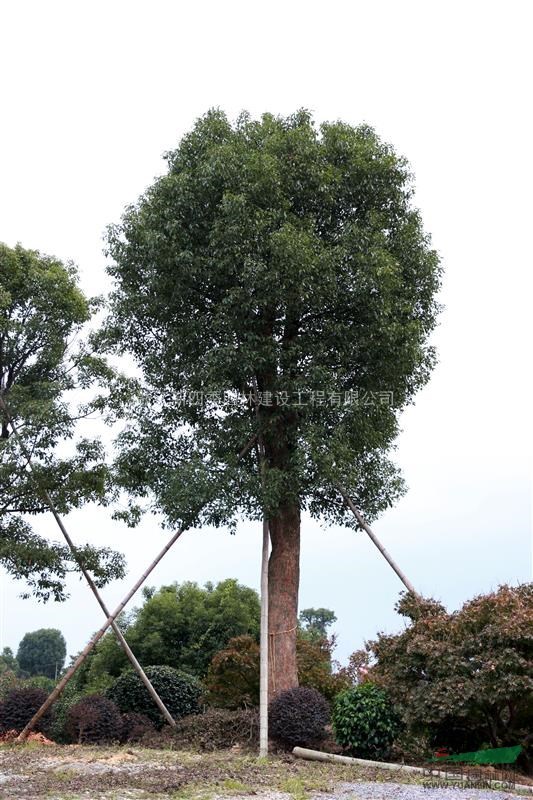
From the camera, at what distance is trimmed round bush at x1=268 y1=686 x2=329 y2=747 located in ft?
33.9

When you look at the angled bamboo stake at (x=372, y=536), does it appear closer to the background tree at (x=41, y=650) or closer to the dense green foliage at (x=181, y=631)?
the dense green foliage at (x=181, y=631)

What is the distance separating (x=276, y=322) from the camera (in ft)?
41.1

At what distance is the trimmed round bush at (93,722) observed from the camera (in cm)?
1210

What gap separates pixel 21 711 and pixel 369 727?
5.55 m

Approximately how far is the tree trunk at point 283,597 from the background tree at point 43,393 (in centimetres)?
232

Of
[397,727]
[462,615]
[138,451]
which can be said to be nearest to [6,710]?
[138,451]

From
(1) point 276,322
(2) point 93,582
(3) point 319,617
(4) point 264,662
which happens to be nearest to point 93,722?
(2) point 93,582

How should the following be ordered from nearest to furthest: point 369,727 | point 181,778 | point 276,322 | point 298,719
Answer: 1. point 181,778
2. point 369,727
3. point 298,719
4. point 276,322

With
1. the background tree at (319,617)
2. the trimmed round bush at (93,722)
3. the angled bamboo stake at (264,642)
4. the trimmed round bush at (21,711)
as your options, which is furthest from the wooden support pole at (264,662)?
the background tree at (319,617)

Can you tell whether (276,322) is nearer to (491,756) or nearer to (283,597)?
(283,597)

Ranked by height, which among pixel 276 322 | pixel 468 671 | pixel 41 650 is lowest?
pixel 468 671

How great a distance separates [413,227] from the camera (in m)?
12.9

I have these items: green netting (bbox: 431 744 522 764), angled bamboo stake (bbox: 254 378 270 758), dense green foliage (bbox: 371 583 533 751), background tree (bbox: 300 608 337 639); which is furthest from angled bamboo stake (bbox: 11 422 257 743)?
background tree (bbox: 300 608 337 639)

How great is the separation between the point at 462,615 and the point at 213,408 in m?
4.84
